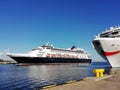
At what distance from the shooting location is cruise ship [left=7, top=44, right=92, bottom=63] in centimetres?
8856

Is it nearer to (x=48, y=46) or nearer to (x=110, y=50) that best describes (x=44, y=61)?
(x=48, y=46)

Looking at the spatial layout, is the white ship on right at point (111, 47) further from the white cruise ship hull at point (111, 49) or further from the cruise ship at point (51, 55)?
the cruise ship at point (51, 55)

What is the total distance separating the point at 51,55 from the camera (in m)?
98.7

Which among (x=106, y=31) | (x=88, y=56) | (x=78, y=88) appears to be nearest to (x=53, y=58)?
(x=88, y=56)

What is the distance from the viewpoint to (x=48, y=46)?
336ft

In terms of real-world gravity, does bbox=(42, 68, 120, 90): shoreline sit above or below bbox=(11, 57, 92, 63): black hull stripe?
below

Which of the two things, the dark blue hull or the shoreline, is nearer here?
the shoreline

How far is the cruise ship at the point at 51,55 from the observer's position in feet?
291

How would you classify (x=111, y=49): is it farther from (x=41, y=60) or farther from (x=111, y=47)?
(x=41, y=60)

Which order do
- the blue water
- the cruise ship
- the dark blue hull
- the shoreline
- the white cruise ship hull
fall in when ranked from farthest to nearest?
the cruise ship < the dark blue hull < the white cruise ship hull < the blue water < the shoreline

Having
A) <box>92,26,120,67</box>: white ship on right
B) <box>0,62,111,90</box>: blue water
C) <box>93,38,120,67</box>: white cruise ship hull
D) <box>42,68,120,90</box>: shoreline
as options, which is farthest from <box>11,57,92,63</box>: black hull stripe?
<box>42,68,120,90</box>: shoreline

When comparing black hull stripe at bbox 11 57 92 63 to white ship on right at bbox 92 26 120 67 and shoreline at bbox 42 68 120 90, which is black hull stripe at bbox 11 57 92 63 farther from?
shoreline at bbox 42 68 120 90

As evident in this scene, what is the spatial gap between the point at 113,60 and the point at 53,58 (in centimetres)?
5659

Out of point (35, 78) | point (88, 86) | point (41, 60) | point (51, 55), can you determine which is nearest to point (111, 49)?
point (35, 78)
